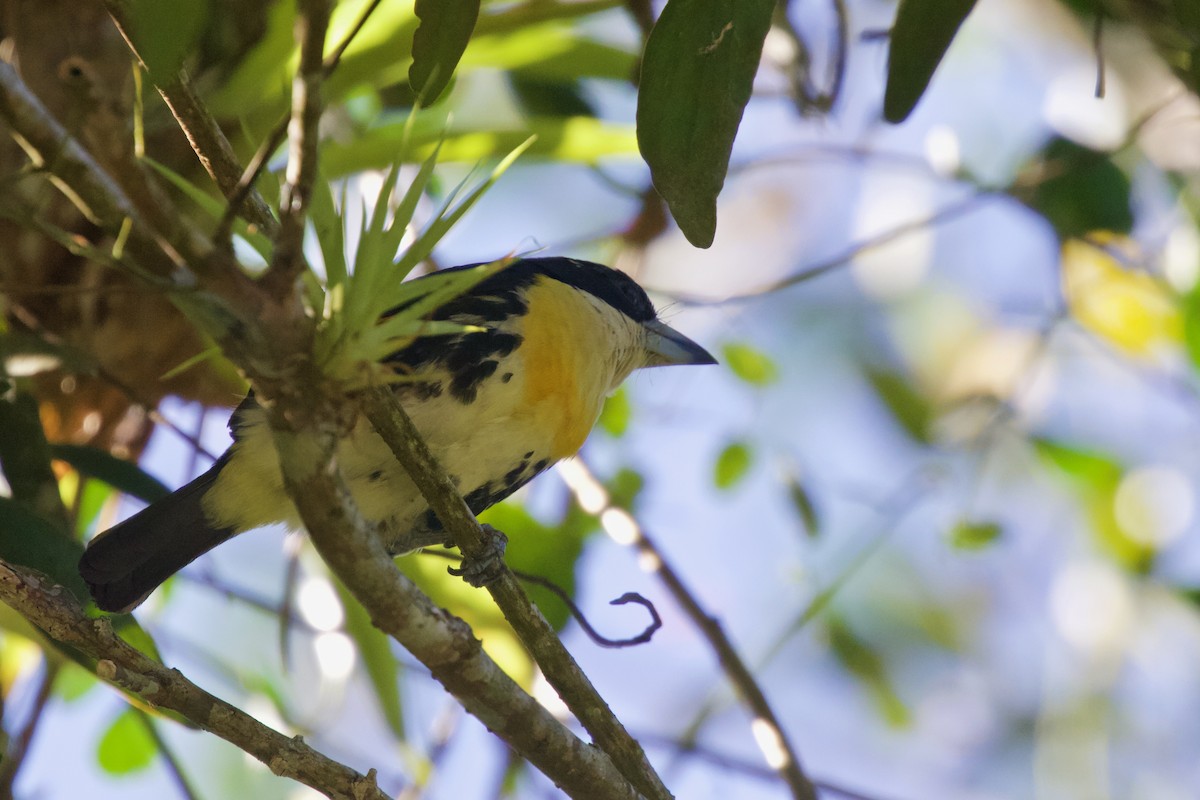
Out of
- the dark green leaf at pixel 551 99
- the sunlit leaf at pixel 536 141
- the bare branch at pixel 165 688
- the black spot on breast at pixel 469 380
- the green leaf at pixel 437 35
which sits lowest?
the bare branch at pixel 165 688

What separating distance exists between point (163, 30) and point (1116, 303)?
3.48m

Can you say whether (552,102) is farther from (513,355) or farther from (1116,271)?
(1116,271)

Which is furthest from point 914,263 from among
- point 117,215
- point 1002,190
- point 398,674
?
point 117,215

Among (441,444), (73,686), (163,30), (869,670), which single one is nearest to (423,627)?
(163,30)

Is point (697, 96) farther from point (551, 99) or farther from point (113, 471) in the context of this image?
point (551, 99)

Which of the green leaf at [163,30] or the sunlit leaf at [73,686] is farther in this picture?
the sunlit leaf at [73,686]

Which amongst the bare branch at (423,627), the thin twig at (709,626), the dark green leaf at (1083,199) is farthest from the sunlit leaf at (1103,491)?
the bare branch at (423,627)

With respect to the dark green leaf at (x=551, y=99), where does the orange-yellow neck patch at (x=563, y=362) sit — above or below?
below

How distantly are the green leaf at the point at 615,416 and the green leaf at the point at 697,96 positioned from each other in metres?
1.76

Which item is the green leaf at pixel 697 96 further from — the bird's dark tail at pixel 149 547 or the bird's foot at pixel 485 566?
the bird's dark tail at pixel 149 547

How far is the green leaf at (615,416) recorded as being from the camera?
3.38 m

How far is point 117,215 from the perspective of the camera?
4.12 feet

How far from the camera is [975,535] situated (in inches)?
114

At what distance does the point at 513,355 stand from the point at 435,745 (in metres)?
1.26
